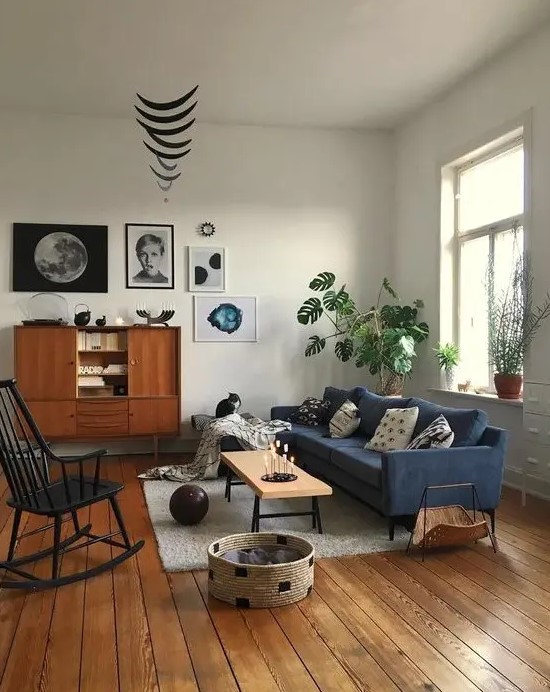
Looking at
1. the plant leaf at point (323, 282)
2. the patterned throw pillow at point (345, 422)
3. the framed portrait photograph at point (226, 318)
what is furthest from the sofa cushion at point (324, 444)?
the plant leaf at point (323, 282)

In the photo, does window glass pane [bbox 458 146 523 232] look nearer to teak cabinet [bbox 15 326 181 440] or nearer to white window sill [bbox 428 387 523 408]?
white window sill [bbox 428 387 523 408]

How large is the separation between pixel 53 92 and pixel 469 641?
6.31 meters

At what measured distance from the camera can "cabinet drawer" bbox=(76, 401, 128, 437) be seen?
7121mm

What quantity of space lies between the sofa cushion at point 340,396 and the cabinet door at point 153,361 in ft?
5.31

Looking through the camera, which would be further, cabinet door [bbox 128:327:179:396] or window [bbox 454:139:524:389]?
cabinet door [bbox 128:327:179:396]

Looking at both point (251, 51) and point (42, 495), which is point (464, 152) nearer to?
point (251, 51)

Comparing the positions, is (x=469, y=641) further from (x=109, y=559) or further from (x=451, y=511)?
(x=109, y=559)

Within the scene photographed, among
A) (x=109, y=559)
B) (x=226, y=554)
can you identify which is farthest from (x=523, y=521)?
(x=109, y=559)

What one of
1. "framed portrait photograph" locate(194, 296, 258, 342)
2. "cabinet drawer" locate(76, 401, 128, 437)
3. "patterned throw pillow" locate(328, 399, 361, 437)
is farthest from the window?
"cabinet drawer" locate(76, 401, 128, 437)

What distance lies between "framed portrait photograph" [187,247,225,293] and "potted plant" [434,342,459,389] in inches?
102

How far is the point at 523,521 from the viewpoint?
4.89 meters

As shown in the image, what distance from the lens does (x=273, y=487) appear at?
4254 millimetres

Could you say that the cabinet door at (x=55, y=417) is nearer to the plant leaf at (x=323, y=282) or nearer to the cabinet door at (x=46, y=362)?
the cabinet door at (x=46, y=362)

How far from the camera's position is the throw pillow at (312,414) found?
699cm
